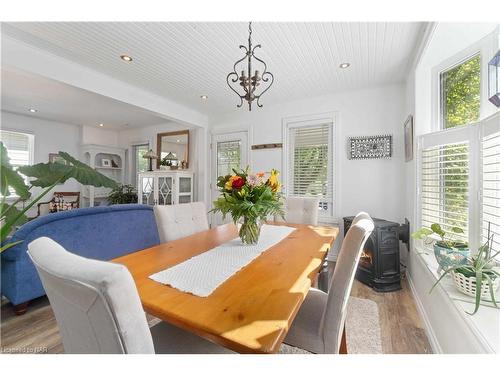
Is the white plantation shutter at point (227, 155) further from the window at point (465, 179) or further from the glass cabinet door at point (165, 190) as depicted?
the window at point (465, 179)

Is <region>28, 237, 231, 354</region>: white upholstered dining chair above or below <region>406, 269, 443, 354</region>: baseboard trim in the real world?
above

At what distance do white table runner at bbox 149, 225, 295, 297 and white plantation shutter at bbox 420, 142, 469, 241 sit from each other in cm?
146

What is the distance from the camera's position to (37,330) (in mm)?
1691

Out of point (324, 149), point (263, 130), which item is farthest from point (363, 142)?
point (263, 130)

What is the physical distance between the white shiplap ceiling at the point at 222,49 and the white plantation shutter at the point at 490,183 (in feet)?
3.68

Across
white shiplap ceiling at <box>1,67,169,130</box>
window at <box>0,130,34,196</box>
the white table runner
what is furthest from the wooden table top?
window at <box>0,130,34,196</box>

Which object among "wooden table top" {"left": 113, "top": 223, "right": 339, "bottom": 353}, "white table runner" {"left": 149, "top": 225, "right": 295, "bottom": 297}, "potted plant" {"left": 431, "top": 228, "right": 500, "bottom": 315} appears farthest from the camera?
"potted plant" {"left": 431, "top": 228, "right": 500, "bottom": 315}

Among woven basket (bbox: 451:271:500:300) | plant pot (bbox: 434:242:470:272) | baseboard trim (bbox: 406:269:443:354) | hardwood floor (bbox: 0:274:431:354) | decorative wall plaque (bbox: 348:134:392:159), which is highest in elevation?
decorative wall plaque (bbox: 348:134:392:159)

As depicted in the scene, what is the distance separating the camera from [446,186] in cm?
182

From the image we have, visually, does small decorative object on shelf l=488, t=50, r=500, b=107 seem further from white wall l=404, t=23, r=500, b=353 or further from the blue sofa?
the blue sofa

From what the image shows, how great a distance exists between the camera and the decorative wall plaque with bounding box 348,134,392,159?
9.62 ft

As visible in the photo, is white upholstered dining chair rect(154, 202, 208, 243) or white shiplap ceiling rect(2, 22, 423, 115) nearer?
white upholstered dining chair rect(154, 202, 208, 243)
